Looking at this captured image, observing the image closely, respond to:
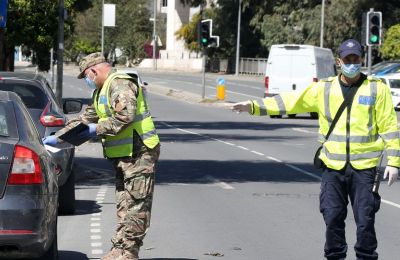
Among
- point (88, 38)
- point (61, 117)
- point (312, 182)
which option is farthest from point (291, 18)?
Result: point (61, 117)

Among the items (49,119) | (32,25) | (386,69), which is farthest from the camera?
(386,69)

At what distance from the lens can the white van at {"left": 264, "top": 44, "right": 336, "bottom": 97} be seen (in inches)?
1480

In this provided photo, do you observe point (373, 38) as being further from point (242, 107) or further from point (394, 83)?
point (242, 107)

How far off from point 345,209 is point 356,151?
0.43m

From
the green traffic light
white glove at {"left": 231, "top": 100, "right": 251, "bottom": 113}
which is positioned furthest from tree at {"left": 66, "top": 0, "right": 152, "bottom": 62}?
white glove at {"left": 231, "top": 100, "right": 251, "bottom": 113}

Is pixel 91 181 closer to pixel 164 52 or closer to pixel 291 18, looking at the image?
pixel 291 18

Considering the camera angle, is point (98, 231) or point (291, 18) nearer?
point (98, 231)

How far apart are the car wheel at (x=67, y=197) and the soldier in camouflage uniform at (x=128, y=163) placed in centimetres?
340

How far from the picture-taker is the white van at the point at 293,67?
37.6m

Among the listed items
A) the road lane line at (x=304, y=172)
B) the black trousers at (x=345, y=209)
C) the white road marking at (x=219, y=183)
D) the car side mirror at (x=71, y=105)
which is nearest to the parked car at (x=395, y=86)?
the road lane line at (x=304, y=172)

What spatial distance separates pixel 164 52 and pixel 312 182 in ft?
311

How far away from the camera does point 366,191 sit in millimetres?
8094

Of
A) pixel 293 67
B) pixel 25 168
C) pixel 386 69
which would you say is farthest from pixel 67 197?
pixel 386 69

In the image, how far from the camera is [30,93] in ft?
40.1
